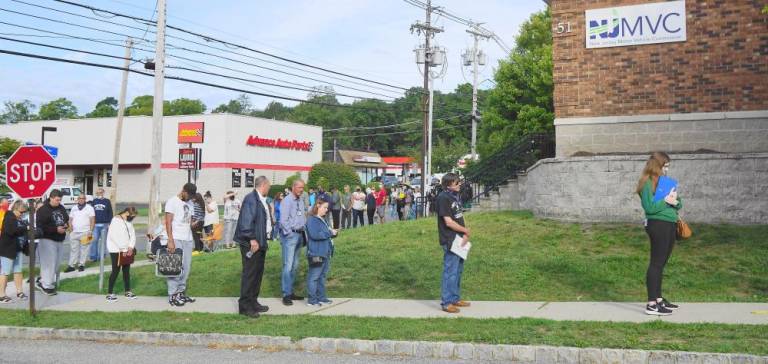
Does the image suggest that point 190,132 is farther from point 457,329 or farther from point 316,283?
point 457,329

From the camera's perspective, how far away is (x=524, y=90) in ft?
128

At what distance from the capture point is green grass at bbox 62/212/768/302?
1016 cm

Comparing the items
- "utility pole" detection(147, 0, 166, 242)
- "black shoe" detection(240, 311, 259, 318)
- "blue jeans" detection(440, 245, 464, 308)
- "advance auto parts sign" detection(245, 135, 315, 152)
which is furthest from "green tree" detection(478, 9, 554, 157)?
"black shoe" detection(240, 311, 259, 318)

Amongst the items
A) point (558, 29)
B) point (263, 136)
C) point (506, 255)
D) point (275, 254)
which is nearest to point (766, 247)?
point (506, 255)

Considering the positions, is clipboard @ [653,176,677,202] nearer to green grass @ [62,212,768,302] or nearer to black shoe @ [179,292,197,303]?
green grass @ [62,212,768,302]

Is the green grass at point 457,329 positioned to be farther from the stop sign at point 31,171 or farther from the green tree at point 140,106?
the green tree at point 140,106

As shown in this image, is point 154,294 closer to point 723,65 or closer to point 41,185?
point 41,185

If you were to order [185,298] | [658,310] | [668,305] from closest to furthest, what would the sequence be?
[658,310] < [668,305] < [185,298]

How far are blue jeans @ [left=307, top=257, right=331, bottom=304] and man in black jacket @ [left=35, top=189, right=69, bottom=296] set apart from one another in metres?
5.04

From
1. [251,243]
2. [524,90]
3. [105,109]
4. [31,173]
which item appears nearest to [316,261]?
[251,243]

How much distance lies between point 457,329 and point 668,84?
9.82 meters

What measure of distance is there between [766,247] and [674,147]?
425 cm

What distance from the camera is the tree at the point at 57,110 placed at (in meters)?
95.2

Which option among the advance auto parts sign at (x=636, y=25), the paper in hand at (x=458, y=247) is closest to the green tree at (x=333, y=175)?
the advance auto parts sign at (x=636, y=25)
